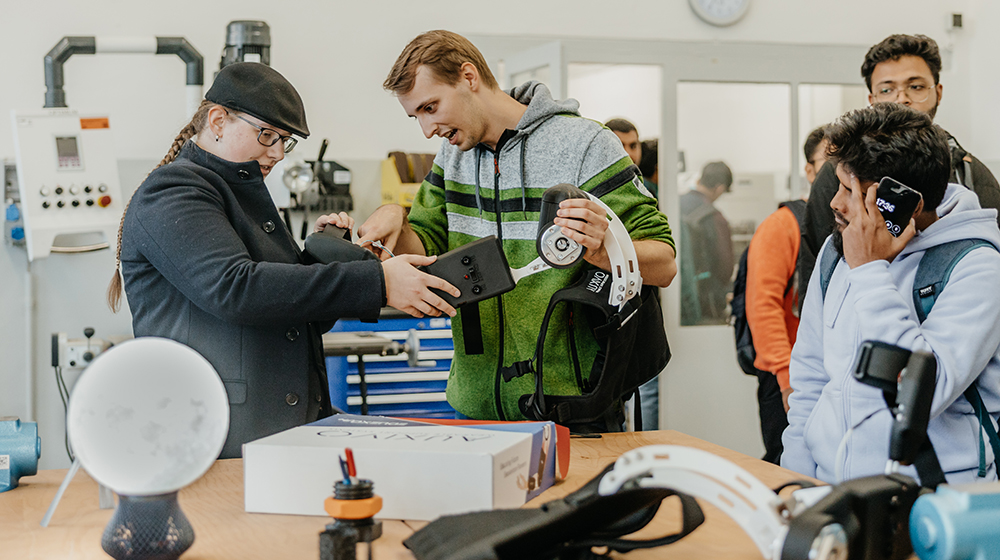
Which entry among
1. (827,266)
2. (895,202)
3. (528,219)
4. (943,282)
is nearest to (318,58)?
(528,219)

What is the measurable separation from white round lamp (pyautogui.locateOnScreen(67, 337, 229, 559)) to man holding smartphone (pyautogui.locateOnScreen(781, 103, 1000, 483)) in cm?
99

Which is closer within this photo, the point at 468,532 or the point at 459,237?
the point at 468,532

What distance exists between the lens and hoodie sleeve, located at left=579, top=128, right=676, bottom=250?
172cm

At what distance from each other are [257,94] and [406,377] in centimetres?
190

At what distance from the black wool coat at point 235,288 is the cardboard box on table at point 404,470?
0.34 m

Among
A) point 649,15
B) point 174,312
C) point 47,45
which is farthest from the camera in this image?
point 649,15

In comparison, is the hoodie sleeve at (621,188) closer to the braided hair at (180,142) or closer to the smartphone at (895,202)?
the smartphone at (895,202)

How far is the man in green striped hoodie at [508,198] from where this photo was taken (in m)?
1.70

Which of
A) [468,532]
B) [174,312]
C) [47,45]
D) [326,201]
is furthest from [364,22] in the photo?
[468,532]

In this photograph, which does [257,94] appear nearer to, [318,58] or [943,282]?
[943,282]

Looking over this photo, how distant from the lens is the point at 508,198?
1790 millimetres

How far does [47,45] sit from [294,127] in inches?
108

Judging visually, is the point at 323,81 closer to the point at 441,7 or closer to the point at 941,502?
the point at 441,7

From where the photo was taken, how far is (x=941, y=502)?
31.8 inches
